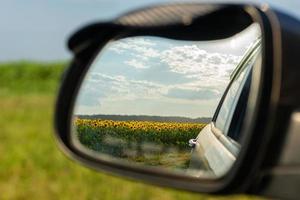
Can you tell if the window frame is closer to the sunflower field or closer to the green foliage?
the sunflower field

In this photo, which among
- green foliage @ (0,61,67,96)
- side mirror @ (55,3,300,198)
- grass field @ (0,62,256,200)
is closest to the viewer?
side mirror @ (55,3,300,198)

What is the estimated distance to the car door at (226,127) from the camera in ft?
4.75

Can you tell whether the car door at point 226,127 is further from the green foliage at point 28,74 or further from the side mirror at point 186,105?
the green foliage at point 28,74

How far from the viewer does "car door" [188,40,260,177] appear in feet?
4.75

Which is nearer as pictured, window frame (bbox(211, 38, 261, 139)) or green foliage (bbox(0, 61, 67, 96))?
window frame (bbox(211, 38, 261, 139))

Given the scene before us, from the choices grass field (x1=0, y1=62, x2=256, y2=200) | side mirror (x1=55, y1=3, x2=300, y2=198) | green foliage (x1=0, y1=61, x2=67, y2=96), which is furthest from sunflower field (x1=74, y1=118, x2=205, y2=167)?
green foliage (x1=0, y1=61, x2=67, y2=96)

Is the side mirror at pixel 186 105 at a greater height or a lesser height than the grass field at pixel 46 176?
greater

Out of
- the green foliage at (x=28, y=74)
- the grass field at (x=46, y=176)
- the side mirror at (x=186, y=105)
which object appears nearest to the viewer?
the side mirror at (x=186, y=105)

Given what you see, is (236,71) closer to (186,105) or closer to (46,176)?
(186,105)

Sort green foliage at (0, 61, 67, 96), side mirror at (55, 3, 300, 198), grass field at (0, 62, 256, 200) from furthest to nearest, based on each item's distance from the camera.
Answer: green foliage at (0, 61, 67, 96) → grass field at (0, 62, 256, 200) → side mirror at (55, 3, 300, 198)

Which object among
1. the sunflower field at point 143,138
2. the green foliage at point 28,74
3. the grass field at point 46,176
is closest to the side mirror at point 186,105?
the sunflower field at point 143,138

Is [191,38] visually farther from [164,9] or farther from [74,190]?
[74,190]

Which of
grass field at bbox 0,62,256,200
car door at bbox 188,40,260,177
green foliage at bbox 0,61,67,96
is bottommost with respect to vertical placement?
green foliage at bbox 0,61,67,96

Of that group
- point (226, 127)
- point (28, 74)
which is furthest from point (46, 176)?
point (28, 74)
